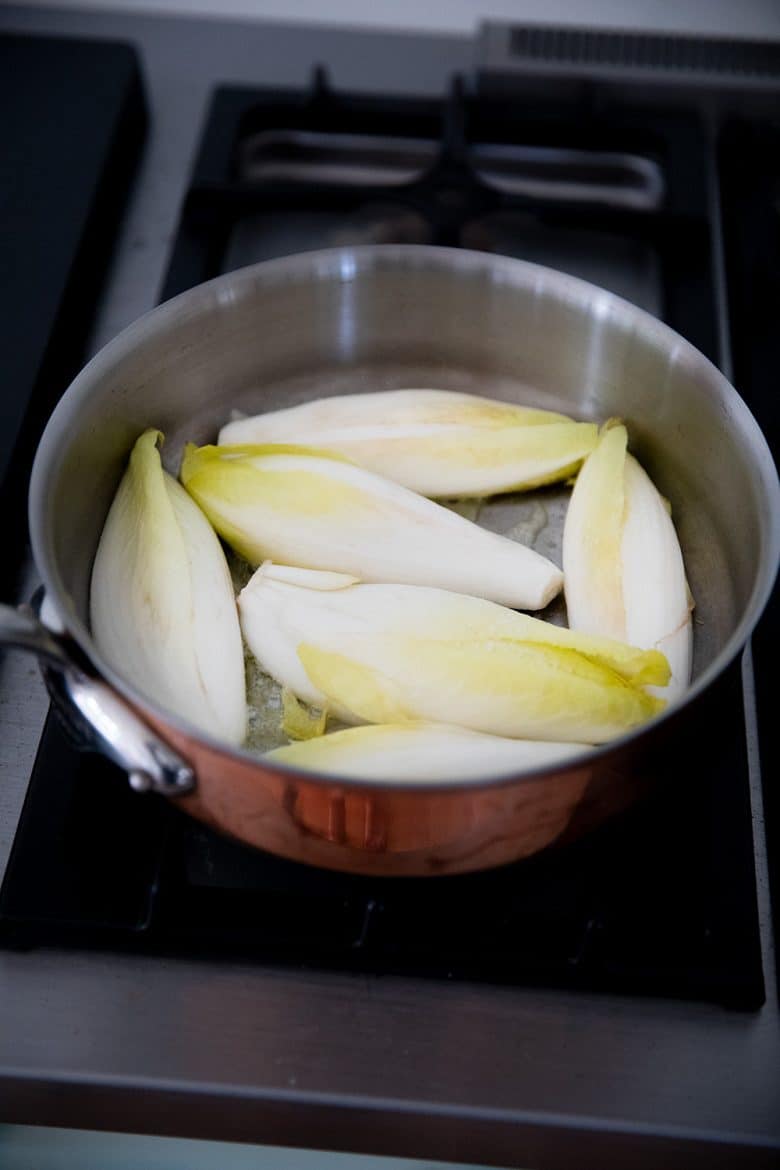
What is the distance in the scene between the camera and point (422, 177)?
798mm

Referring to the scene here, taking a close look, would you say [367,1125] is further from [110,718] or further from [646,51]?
[646,51]

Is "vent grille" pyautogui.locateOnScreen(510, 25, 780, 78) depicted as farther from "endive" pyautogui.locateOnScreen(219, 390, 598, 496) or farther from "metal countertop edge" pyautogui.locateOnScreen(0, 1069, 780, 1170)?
"metal countertop edge" pyautogui.locateOnScreen(0, 1069, 780, 1170)

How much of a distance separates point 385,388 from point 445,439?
Answer: 0.29ft

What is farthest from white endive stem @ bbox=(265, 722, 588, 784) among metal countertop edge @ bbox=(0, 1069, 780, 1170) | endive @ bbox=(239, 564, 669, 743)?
metal countertop edge @ bbox=(0, 1069, 780, 1170)

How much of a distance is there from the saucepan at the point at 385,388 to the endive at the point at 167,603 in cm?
2

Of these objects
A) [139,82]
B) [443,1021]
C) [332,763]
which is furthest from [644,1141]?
[139,82]

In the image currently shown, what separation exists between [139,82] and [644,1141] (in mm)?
808

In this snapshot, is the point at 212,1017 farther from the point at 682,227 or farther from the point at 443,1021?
the point at 682,227

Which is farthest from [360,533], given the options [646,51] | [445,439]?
[646,51]

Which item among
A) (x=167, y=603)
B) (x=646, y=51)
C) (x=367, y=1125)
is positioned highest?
(x=646, y=51)

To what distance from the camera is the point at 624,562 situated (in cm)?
61

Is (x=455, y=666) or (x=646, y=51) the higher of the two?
(x=646, y=51)

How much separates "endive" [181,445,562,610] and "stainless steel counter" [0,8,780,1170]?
0.21 m

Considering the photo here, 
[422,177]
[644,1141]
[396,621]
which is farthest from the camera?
[422,177]
